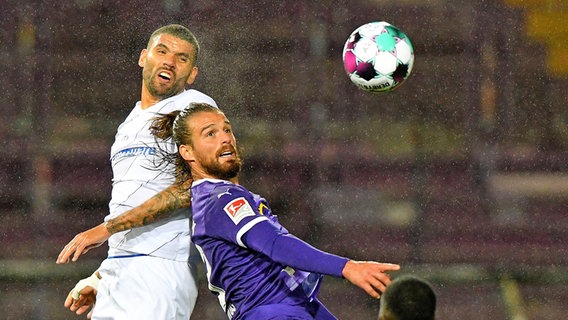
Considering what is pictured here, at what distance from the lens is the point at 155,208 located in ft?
8.52

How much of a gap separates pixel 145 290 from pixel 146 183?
0.30 metres

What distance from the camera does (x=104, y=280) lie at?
2.71m

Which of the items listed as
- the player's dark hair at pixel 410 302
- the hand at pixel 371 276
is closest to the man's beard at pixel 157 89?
the hand at pixel 371 276

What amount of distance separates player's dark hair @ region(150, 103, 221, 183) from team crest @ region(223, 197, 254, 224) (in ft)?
0.90

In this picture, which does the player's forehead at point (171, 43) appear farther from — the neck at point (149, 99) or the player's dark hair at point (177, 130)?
the player's dark hair at point (177, 130)

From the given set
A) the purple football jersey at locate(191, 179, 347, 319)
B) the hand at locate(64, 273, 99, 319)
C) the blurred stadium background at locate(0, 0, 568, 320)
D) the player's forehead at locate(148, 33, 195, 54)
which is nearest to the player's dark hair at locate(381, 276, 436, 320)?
the purple football jersey at locate(191, 179, 347, 319)

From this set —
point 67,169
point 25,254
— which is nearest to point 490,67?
point 67,169

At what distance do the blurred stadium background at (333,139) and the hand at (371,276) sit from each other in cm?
262

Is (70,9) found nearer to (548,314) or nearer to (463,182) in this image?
(463,182)

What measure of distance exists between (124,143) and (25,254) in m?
2.17

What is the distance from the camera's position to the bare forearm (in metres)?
2.59

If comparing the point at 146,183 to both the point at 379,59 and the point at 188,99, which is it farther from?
the point at 379,59

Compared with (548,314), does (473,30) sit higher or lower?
higher

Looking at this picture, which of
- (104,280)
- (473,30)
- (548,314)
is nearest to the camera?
(104,280)
